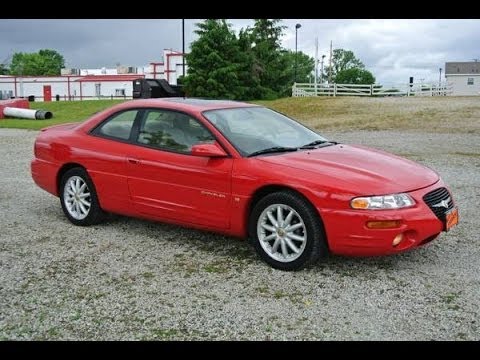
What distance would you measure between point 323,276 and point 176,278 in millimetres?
1222

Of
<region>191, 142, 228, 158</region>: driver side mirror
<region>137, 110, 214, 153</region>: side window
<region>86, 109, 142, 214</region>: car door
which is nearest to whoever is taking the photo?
<region>191, 142, 228, 158</region>: driver side mirror

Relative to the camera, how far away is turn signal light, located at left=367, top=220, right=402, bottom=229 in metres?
4.47

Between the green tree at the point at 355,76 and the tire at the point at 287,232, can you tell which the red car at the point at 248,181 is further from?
the green tree at the point at 355,76

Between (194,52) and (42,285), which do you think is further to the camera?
(194,52)

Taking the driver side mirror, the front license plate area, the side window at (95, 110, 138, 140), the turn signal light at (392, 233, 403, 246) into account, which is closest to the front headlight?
the turn signal light at (392, 233, 403, 246)

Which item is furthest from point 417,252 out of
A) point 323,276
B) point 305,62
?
point 305,62

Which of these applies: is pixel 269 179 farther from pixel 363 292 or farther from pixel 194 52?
pixel 194 52

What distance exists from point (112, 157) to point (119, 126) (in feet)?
1.29

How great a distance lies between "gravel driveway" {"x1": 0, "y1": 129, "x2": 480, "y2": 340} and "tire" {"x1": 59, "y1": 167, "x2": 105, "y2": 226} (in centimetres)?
14

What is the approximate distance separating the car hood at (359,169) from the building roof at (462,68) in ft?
266

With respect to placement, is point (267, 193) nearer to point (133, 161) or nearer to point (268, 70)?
point (133, 161)

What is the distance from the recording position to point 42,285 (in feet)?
15.1

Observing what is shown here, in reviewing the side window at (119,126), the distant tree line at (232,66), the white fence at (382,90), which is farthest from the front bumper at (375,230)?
the white fence at (382,90)

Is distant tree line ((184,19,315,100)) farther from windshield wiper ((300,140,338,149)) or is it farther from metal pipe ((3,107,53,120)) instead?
windshield wiper ((300,140,338,149))
